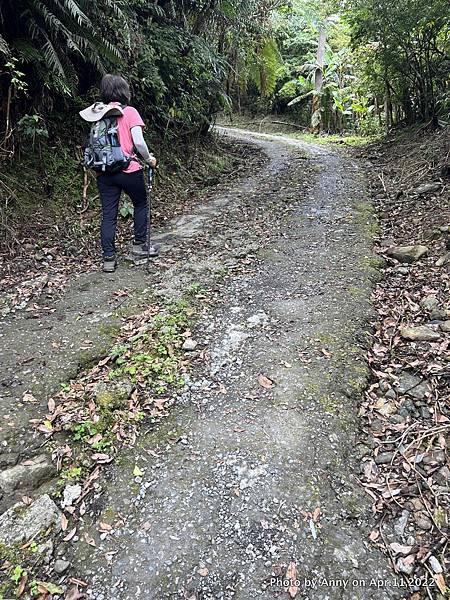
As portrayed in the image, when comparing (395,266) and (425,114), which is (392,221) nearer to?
(395,266)

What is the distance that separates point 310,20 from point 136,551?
20.9 metres

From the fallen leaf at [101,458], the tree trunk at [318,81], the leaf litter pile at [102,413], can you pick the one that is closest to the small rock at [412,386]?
the leaf litter pile at [102,413]

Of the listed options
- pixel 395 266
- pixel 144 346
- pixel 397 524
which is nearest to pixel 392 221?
pixel 395 266

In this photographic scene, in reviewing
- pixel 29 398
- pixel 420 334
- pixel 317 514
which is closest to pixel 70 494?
pixel 29 398

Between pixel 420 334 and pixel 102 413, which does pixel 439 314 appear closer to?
pixel 420 334

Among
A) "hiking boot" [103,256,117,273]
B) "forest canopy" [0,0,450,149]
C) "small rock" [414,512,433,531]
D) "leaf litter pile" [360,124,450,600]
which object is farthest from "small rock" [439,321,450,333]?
"forest canopy" [0,0,450,149]

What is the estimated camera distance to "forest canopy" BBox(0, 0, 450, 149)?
4973 mm

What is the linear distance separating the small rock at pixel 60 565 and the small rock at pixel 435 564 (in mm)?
1701

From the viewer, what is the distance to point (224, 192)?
8.22m

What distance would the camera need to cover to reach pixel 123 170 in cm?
448

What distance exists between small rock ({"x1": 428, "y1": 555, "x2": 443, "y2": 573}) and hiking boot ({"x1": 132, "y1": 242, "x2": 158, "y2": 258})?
157 inches

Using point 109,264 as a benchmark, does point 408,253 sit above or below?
below

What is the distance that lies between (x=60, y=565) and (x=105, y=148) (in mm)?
3618

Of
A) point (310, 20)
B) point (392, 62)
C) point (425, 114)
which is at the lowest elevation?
point (425, 114)
